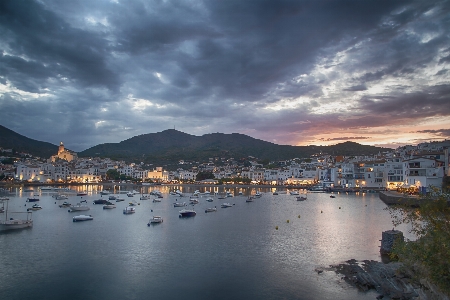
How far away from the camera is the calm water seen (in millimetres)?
11641

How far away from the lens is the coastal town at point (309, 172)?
152 ft

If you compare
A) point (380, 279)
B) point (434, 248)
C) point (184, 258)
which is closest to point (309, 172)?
point (184, 258)

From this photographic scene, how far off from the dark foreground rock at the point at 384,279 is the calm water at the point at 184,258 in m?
0.41

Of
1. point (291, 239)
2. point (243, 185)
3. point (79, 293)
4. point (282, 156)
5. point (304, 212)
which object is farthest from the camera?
point (282, 156)

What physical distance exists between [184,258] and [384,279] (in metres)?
8.29

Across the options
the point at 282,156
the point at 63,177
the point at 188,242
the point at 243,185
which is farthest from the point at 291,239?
the point at 282,156

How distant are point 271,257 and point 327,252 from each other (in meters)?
2.98

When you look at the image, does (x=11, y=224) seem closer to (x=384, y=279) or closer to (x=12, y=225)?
(x=12, y=225)

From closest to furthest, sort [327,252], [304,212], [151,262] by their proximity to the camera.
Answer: [151,262], [327,252], [304,212]

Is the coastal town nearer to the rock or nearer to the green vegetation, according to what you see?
the rock

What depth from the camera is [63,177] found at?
99188mm

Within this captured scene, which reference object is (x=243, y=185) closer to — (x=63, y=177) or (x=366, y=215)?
(x=63, y=177)

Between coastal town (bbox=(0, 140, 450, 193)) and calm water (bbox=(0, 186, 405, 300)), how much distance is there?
25469 mm

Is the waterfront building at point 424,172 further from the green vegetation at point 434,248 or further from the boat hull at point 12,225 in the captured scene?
the boat hull at point 12,225
